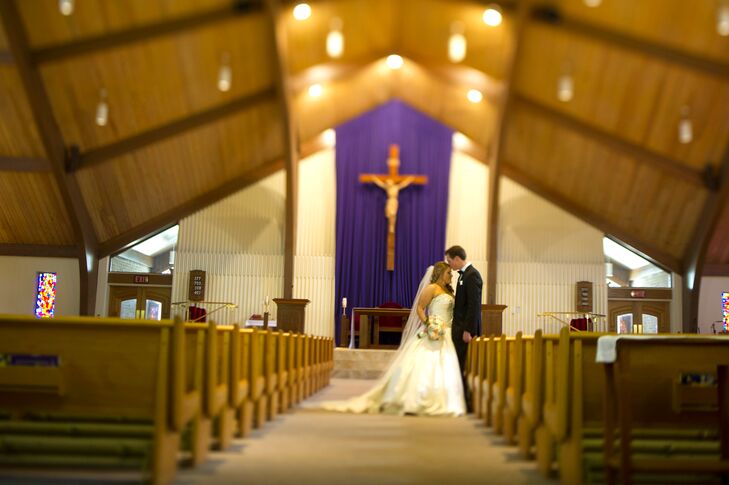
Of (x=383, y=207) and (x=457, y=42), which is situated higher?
(x=457, y=42)

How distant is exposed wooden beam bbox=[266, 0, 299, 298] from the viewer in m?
Result: 11.8

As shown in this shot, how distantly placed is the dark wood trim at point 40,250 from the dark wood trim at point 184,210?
0.59 metres

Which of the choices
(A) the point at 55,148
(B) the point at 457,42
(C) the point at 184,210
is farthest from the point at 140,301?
(B) the point at 457,42

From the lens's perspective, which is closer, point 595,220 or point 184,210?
point 595,220

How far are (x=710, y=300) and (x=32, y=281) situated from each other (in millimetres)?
13533

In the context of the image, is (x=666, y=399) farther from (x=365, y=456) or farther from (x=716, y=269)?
(x=716, y=269)

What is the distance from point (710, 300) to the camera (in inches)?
616

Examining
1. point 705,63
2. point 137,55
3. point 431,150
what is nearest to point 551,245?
point 431,150

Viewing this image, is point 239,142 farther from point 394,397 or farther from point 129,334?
point 129,334

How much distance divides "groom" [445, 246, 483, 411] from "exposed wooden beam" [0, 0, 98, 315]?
661cm

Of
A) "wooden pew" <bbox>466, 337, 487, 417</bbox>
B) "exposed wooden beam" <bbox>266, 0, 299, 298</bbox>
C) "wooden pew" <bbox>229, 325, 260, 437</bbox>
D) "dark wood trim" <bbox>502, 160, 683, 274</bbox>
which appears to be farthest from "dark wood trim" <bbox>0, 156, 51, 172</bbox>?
"dark wood trim" <bbox>502, 160, 683, 274</bbox>

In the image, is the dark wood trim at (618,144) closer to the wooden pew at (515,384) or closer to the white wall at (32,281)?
the wooden pew at (515,384)

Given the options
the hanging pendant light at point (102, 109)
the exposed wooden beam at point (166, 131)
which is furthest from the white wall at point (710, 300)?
the hanging pendant light at point (102, 109)

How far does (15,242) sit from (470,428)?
12444 mm
